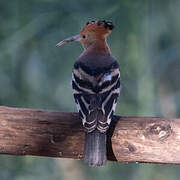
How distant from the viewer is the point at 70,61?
27.1ft

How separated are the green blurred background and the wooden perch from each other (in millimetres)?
3806

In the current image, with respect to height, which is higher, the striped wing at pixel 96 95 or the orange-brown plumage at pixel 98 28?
the orange-brown plumage at pixel 98 28

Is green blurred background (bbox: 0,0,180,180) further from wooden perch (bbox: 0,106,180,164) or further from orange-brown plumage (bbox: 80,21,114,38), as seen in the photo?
wooden perch (bbox: 0,106,180,164)

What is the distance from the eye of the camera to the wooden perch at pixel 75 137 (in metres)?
3.23

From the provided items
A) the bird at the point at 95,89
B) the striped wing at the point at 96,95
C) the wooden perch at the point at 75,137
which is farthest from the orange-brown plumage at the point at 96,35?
the wooden perch at the point at 75,137

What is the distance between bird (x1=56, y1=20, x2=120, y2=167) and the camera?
3.29 metres

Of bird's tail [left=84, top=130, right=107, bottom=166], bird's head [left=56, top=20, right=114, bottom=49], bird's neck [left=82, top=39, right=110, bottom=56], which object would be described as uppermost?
bird's head [left=56, top=20, right=114, bottom=49]

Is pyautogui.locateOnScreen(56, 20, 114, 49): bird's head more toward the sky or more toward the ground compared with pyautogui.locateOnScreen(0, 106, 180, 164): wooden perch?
more toward the sky

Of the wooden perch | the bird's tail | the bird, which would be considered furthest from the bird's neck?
the bird's tail

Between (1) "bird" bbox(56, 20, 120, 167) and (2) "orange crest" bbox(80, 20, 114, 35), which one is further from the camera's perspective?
(2) "orange crest" bbox(80, 20, 114, 35)

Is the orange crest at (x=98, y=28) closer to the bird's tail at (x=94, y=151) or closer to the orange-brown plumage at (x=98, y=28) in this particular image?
the orange-brown plumage at (x=98, y=28)

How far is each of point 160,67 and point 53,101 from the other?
70.0 inches

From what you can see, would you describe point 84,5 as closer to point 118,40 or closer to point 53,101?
point 118,40

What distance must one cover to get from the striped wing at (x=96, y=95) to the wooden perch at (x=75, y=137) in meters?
0.10
